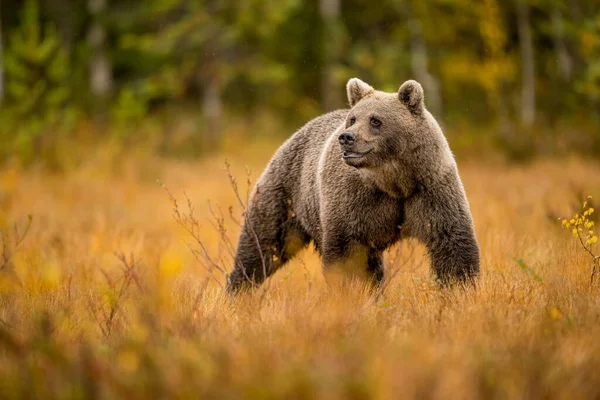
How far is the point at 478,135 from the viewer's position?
16.7 metres

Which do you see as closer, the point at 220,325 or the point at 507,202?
the point at 220,325

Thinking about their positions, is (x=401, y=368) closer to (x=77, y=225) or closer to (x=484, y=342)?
(x=484, y=342)

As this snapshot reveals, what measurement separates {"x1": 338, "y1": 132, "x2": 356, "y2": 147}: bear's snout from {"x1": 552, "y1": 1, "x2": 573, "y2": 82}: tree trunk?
13725mm

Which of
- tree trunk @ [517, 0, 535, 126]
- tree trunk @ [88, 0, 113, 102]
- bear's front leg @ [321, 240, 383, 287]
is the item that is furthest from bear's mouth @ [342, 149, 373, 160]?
tree trunk @ [88, 0, 113, 102]

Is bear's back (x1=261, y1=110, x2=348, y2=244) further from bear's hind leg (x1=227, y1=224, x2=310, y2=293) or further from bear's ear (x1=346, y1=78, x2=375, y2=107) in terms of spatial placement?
bear's ear (x1=346, y1=78, x2=375, y2=107)

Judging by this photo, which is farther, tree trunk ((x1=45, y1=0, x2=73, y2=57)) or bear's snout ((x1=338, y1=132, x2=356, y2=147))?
tree trunk ((x1=45, y1=0, x2=73, y2=57))

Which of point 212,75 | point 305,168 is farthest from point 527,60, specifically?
point 305,168

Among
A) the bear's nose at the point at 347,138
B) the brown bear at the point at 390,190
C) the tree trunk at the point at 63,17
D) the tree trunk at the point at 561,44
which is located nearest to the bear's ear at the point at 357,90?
the brown bear at the point at 390,190

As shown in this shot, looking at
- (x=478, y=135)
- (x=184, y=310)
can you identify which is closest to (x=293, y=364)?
(x=184, y=310)

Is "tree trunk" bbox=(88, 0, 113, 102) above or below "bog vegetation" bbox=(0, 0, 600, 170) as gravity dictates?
above

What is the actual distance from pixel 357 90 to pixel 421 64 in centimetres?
1372

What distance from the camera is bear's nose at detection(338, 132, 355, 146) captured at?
482 cm

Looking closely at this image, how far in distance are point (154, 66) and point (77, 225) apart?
15.8 metres

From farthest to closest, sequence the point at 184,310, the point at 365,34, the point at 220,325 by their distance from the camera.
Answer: the point at 365,34 < the point at 184,310 < the point at 220,325
